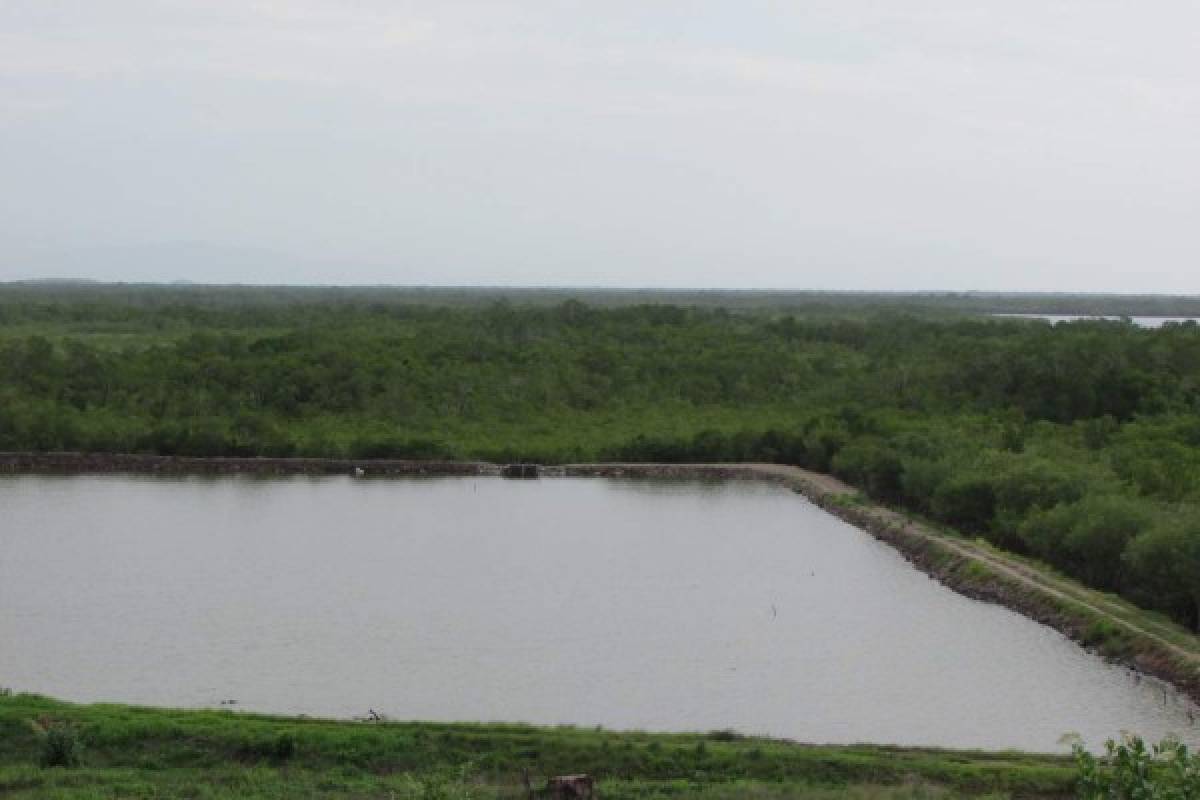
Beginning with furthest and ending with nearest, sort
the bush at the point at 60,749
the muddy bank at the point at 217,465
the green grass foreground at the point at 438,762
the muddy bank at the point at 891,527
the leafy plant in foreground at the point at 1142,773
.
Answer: the muddy bank at the point at 217,465 < the muddy bank at the point at 891,527 < the bush at the point at 60,749 < the green grass foreground at the point at 438,762 < the leafy plant in foreground at the point at 1142,773

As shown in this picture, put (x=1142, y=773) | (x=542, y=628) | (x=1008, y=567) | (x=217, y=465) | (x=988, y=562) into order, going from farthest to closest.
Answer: (x=217, y=465)
(x=988, y=562)
(x=1008, y=567)
(x=542, y=628)
(x=1142, y=773)

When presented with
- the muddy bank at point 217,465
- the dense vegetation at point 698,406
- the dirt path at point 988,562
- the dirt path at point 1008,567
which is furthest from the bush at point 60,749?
the muddy bank at point 217,465

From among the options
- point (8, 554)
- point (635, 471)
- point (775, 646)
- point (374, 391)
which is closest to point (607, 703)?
point (775, 646)

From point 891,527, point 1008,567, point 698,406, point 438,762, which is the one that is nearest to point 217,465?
point 698,406

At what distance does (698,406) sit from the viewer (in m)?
66.8

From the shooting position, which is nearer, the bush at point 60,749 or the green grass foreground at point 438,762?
the green grass foreground at point 438,762

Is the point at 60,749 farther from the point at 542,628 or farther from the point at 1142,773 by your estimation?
the point at 1142,773

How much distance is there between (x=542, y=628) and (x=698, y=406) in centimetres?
3939

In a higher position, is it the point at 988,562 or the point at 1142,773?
the point at 1142,773

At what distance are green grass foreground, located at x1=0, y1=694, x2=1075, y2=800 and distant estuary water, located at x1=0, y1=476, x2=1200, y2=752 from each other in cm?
210

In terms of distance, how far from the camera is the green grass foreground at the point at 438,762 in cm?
1759

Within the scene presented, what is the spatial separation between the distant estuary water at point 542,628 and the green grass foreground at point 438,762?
2.10 m

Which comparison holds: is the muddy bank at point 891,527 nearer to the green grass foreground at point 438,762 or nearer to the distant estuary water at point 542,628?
the distant estuary water at point 542,628

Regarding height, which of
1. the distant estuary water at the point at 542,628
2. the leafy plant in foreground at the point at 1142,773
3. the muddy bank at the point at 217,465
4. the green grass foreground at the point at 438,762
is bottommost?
the muddy bank at the point at 217,465
